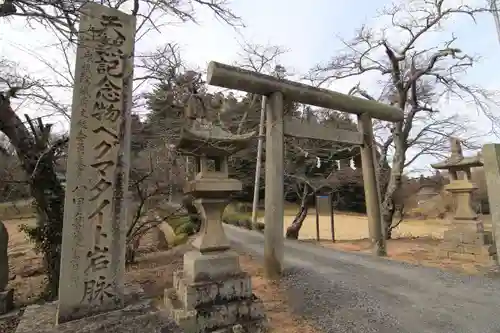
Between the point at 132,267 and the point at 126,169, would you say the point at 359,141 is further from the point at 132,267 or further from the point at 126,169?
the point at 132,267

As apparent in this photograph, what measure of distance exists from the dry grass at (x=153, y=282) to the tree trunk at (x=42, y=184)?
82 centimetres

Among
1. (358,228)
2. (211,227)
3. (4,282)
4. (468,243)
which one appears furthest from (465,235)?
(358,228)

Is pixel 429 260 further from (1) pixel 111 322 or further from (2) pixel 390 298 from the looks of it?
(1) pixel 111 322

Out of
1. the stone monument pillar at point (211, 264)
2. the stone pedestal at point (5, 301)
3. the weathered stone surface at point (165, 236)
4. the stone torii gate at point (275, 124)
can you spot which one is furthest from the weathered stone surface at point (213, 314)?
the weathered stone surface at point (165, 236)

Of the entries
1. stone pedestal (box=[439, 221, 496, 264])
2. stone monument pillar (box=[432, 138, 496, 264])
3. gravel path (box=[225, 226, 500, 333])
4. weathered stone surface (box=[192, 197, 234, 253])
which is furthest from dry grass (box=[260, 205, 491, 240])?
weathered stone surface (box=[192, 197, 234, 253])

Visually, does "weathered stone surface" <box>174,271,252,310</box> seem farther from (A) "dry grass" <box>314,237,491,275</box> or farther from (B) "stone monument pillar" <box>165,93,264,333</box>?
(A) "dry grass" <box>314,237,491,275</box>

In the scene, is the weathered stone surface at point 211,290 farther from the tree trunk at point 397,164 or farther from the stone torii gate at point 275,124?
the tree trunk at point 397,164

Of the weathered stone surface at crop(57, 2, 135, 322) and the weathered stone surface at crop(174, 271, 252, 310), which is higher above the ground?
the weathered stone surface at crop(57, 2, 135, 322)

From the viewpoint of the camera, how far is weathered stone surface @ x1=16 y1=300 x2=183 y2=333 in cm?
259

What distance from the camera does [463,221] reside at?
8.23 meters

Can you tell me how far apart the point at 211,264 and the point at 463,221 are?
8187 mm

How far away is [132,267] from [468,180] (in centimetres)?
959

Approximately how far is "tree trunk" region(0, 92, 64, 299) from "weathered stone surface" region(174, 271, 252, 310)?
3.23m

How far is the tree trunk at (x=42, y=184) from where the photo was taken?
202 inches
